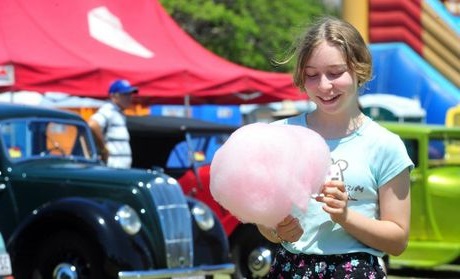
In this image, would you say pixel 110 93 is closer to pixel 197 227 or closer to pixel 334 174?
pixel 197 227

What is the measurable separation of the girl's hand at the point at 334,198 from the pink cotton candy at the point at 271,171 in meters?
0.03

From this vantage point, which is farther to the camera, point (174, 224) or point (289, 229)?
point (174, 224)

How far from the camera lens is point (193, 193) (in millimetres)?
10570

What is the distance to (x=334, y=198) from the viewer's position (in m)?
2.71

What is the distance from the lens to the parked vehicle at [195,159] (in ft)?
34.1

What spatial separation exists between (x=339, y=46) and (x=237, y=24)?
35890 millimetres

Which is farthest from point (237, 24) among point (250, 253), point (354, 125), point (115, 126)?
point (354, 125)

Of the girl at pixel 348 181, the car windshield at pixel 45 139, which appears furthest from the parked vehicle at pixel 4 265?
the girl at pixel 348 181

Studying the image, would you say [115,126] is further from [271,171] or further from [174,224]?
[271,171]

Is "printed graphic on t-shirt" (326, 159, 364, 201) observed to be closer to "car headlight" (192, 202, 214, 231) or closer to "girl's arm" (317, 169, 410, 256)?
"girl's arm" (317, 169, 410, 256)

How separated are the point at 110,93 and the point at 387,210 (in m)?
7.82

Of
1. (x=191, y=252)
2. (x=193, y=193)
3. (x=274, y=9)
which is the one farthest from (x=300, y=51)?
(x=274, y=9)

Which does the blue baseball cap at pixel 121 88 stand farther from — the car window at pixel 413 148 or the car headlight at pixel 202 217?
the car window at pixel 413 148

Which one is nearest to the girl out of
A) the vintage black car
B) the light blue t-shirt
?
the light blue t-shirt
